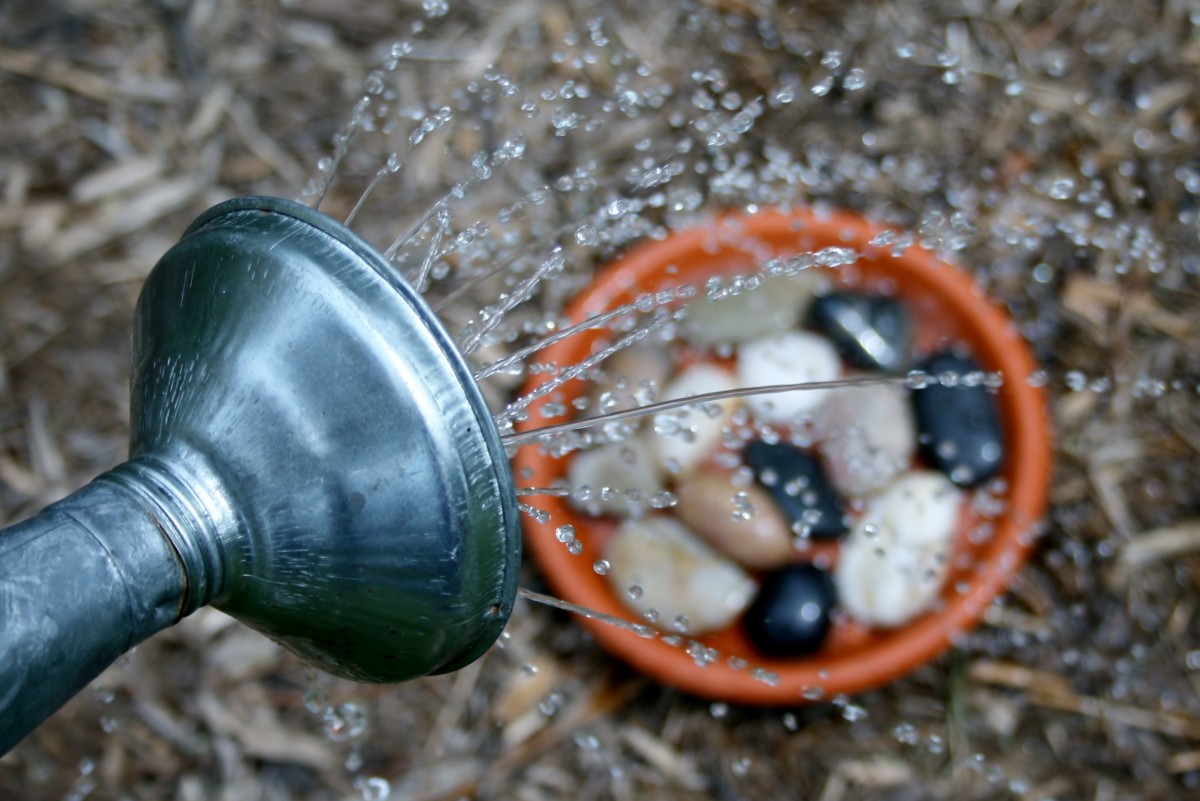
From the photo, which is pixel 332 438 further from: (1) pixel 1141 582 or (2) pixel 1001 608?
(1) pixel 1141 582

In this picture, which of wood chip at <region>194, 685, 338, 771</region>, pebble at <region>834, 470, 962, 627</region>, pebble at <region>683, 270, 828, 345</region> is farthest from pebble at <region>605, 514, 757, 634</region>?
wood chip at <region>194, 685, 338, 771</region>

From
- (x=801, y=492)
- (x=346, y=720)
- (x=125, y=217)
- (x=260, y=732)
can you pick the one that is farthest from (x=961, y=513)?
(x=125, y=217)

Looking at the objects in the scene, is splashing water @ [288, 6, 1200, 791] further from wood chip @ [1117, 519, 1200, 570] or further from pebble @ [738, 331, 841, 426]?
pebble @ [738, 331, 841, 426]

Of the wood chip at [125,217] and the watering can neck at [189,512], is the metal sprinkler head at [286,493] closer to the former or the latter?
the watering can neck at [189,512]

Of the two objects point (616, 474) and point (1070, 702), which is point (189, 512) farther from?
point (1070, 702)

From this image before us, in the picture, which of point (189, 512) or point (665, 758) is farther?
point (665, 758)
